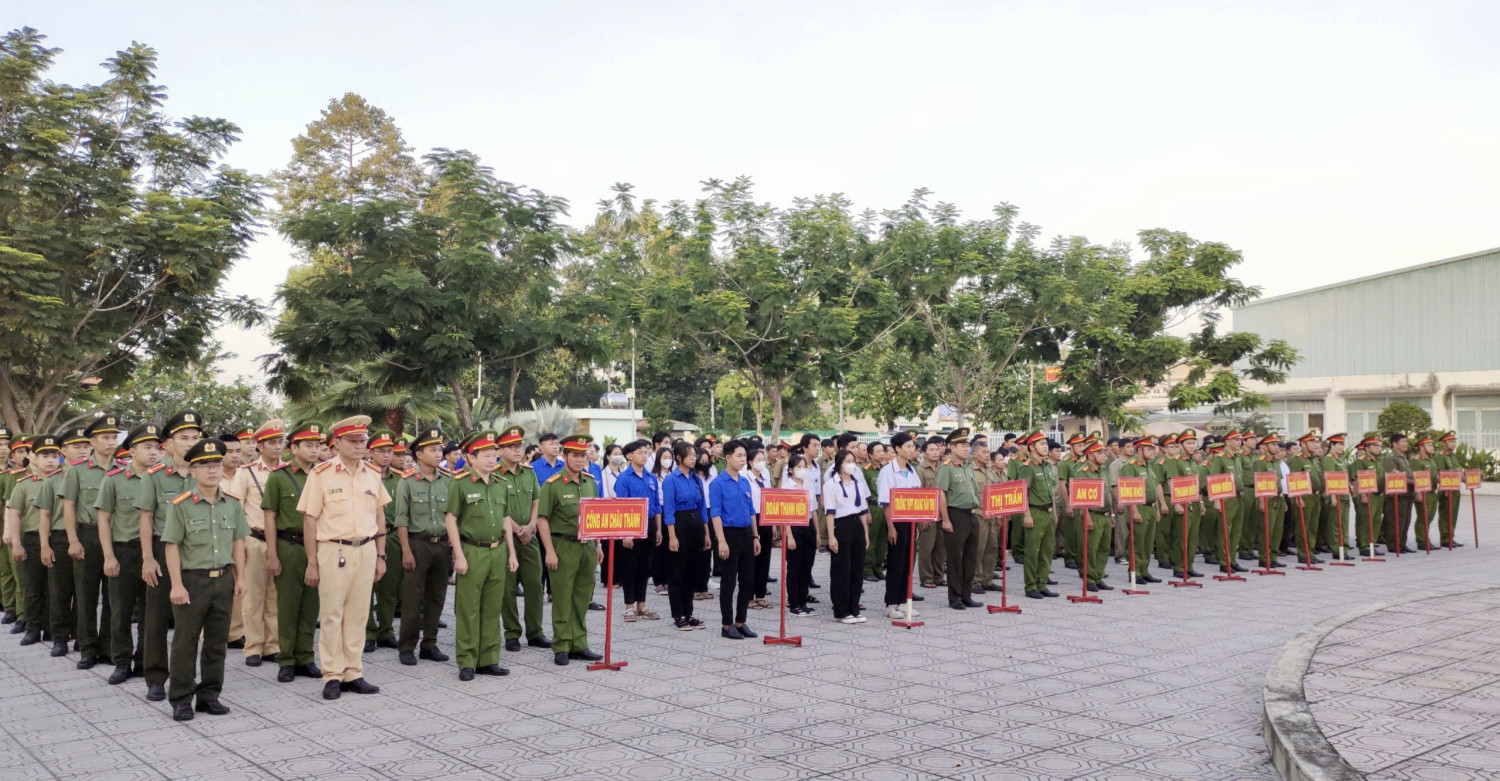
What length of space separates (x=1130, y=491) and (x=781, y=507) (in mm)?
4807

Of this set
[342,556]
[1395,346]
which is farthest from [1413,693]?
[1395,346]

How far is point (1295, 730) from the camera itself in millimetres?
5562

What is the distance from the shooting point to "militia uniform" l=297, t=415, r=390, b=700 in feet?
23.0

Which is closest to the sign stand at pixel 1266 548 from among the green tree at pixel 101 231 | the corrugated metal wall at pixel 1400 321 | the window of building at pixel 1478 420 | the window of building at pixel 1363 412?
the green tree at pixel 101 231

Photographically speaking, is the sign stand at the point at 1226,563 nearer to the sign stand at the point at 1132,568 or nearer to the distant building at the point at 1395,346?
the sign stand at the point at 1132,568

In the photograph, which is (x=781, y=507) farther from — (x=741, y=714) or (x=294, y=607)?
(x=294, y=607)

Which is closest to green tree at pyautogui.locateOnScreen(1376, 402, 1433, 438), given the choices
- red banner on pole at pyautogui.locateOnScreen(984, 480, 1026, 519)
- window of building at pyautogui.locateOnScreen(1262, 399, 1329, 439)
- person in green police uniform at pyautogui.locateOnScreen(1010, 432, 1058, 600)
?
window of building at pyautogui.locateOnScreen(1262, 399, 1329, 439)

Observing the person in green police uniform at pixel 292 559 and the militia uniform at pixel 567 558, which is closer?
the person in green police uniform at pixel 292 559

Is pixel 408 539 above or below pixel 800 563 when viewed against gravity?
above

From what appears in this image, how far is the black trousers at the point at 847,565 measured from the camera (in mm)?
9930

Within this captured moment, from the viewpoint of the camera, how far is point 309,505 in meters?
7.01

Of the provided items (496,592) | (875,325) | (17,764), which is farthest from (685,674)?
(875,325)

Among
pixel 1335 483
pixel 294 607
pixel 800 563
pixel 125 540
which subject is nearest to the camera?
pixel 125 540

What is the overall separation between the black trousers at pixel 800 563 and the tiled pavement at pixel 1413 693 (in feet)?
14.6
